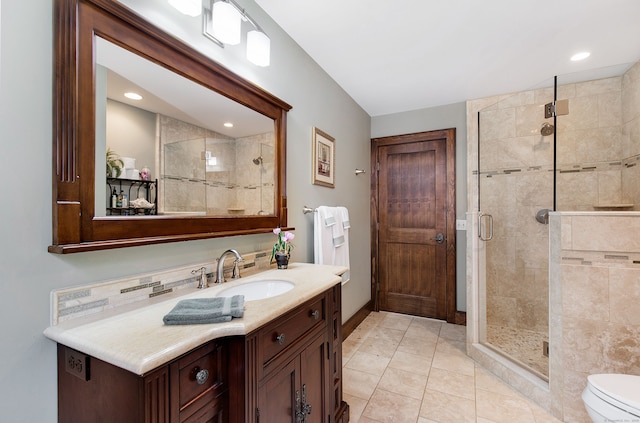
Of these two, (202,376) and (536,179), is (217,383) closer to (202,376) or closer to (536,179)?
(202,376)

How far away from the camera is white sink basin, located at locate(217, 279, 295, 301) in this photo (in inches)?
52.9

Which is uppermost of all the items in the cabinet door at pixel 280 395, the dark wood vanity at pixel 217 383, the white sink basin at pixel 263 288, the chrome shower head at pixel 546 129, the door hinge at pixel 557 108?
the door hinge at pixel 557 108

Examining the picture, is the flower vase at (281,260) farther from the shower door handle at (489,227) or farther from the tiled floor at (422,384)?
the shower door handle at (489,227)

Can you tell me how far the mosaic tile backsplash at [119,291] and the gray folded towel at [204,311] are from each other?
243 millimetres

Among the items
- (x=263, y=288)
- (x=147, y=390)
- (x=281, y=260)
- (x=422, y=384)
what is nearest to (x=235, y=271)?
(x=263, y=288)

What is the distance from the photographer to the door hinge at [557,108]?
202cm

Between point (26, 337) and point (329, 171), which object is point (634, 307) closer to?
point (329, 171)

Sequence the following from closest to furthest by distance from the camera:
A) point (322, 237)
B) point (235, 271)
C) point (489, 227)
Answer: point (235, 271) < point (322, 237) < point (489, 227)

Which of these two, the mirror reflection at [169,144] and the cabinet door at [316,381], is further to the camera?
the cabinet door at [316,381]

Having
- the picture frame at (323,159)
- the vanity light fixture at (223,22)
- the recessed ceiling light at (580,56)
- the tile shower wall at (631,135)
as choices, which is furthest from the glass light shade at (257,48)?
the tile shower wall at (631,135)

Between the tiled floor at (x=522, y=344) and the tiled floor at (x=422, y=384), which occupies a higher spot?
the tiled floor at (x=522, y=344)

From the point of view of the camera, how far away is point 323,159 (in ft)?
7.54

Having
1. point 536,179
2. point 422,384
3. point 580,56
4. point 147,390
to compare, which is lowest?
point 422,384

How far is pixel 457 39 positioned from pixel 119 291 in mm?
2382
